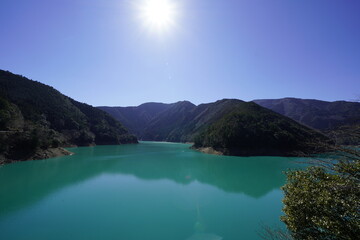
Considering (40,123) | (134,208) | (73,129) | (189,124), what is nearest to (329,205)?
(134,208)

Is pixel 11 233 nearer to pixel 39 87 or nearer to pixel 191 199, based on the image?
pixel 191 199

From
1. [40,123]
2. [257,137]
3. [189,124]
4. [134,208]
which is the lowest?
[134,208]

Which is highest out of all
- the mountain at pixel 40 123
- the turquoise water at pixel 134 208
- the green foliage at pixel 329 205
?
the mountain at pixel 40 123

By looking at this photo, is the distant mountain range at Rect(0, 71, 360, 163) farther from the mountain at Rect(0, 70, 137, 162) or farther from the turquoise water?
the turquoise water

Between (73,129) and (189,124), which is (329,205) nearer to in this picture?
(73,129)

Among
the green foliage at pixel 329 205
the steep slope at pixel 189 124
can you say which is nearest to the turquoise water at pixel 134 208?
the green foliage at pixel 329 205

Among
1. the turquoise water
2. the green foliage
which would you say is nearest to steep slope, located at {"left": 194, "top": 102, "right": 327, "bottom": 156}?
the turquoise water

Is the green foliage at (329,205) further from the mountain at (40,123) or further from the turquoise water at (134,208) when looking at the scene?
the mountain at (40,123)
